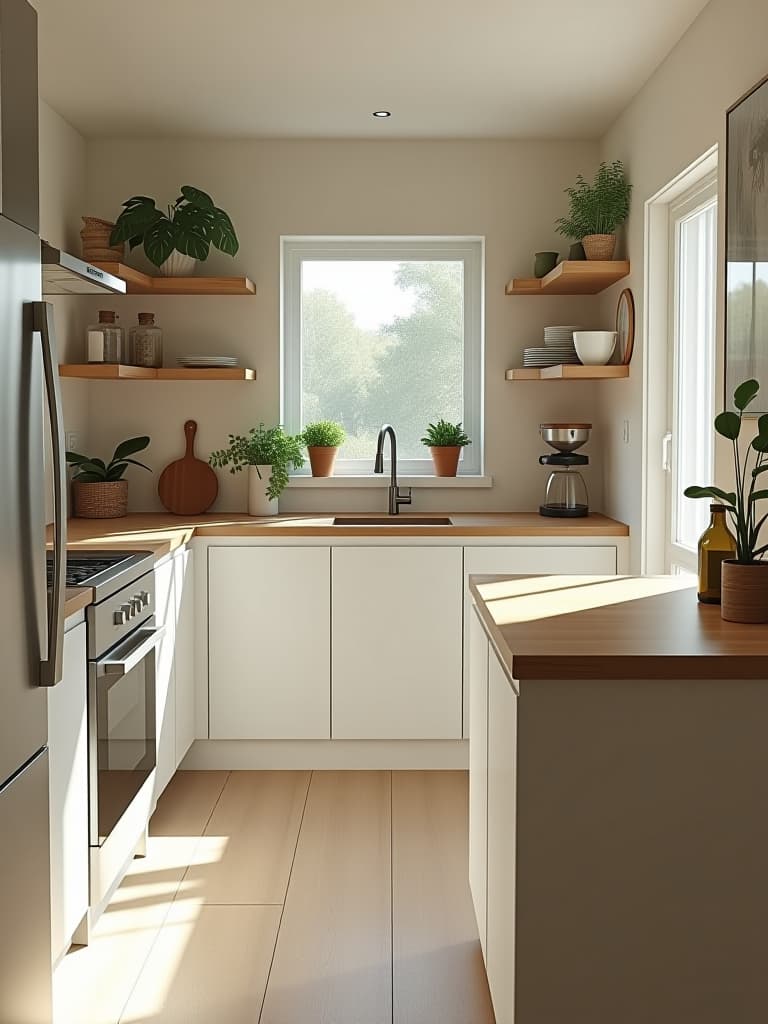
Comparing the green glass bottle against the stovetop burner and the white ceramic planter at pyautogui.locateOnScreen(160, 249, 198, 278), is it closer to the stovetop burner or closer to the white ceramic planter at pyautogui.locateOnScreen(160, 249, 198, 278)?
the stovetop burner

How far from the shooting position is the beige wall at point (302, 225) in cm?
446

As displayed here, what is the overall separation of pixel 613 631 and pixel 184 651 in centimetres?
213

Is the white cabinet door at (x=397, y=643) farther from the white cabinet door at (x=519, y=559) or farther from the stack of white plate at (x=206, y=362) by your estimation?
the stack of white plate at (x=206, y=362)

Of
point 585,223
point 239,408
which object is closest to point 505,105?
point 585,223

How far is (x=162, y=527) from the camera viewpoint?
12.8ft

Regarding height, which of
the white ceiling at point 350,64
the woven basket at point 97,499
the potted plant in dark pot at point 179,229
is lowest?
the woven basket at point 97,499

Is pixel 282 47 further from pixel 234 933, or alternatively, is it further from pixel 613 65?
pixel 234 933

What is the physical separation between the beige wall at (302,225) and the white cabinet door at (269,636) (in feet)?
2.35

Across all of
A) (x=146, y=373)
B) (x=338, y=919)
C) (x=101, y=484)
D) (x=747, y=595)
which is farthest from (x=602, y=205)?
(x=338, y=919)

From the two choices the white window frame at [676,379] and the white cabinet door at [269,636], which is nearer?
the white window frame at [676,379]

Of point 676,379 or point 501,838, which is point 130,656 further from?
point 676,379

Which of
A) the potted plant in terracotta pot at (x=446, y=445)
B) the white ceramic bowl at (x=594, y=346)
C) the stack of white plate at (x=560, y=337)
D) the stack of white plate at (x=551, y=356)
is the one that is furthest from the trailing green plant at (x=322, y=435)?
the white ceramic bowl at (x=594, y=346)

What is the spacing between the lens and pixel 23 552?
70.7 inches

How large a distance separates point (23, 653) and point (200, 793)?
6.75 ft
